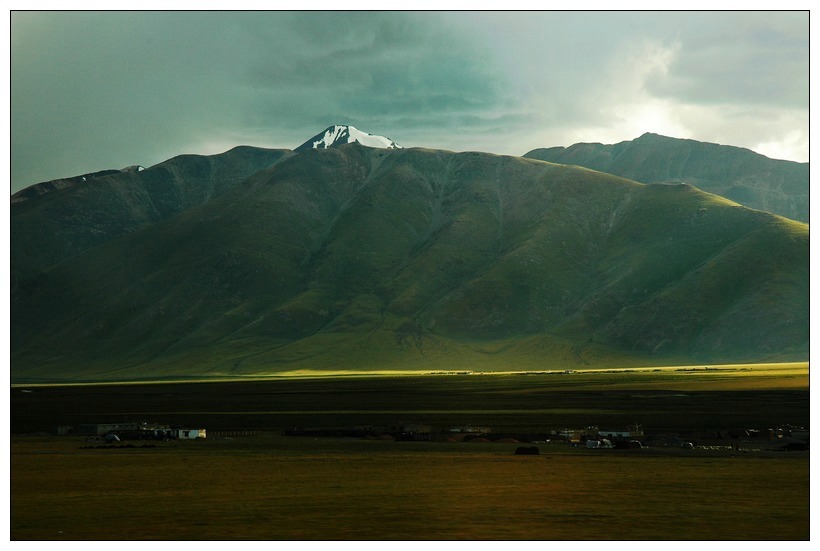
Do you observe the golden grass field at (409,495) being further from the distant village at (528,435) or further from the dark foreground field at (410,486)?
the distant village at (528,435)

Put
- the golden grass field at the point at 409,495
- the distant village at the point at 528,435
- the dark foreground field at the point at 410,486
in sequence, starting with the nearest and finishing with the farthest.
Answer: the golden grass field at the point at 409,495, the dark foreground field at the point at 410,486, the distant village at the point at 528,435

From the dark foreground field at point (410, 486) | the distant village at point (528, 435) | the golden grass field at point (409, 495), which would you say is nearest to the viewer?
the golden grass field at point (409, 495)

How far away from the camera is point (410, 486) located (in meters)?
52.6

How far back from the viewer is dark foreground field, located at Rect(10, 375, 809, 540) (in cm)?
4012

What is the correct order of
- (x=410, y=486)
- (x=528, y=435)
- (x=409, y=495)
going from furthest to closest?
(x=528, y=435) → (x=410, y=486) → (x=409, y=495)

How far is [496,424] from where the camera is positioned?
97375 millimetres

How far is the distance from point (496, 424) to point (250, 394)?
75804 mm

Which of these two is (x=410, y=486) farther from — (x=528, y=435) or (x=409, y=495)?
(x=528, y=435)

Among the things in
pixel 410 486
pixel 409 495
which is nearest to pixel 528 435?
pixel 410 486

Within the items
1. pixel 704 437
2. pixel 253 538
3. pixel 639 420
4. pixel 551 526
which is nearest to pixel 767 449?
pixel 704 437

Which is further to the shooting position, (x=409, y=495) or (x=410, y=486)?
(x=410, y=486)

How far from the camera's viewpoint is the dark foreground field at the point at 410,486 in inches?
1580

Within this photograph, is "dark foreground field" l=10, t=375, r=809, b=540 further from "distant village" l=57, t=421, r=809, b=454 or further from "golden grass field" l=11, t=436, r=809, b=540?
"distant village" l=57, t=421, r=809, b=454

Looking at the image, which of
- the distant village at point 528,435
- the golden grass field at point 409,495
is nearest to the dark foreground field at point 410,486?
the golden grass field at point 409,495
